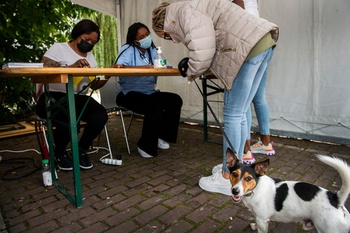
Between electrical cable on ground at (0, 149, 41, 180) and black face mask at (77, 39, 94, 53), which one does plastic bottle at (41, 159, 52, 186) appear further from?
black face mask at (77, 39, 94, 53)

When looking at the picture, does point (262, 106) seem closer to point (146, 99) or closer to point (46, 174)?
point (146, 99)

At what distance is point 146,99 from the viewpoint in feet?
10.7

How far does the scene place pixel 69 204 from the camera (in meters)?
2.09

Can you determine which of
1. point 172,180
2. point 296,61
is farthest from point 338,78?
point 172,180

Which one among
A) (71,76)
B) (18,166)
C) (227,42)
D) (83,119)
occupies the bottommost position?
(18,166)

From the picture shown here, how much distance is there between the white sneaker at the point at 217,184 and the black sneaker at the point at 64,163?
1.49 m

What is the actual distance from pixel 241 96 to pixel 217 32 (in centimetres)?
53

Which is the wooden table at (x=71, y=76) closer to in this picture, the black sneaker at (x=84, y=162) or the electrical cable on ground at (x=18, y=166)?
the black sneaker at (x=84, y=162)

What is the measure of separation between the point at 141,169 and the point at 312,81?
2.73m

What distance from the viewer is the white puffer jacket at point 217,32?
183 centimetres

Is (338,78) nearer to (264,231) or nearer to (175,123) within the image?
(175,123)

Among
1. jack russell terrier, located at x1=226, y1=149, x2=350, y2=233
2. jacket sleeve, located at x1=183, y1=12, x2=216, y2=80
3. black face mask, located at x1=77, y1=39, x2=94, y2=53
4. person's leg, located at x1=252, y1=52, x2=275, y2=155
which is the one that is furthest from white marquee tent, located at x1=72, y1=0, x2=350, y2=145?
black face mask, located at x1=77, y1=39, x2=94, y2=53

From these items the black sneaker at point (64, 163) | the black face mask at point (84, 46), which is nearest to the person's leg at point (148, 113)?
the black face mask at point (84, 46)

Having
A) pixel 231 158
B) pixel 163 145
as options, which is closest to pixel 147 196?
pixel 231 158
